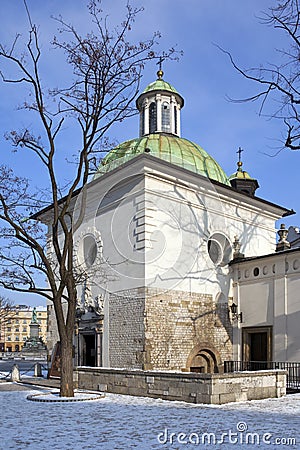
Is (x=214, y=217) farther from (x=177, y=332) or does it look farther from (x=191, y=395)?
(x=191, y=395)

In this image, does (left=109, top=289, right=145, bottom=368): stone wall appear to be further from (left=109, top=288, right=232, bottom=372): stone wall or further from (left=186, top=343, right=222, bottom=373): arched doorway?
(left=186, top=343, right=222, bottom=373): arched doorway

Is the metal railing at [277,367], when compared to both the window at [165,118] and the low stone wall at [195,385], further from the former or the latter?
the window at [165,118]

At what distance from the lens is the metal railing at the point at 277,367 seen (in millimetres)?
15548

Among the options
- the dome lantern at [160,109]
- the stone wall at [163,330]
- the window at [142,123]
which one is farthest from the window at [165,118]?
the stone wall at [163,330]

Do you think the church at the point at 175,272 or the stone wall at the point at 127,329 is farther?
the church at the point at 175,272

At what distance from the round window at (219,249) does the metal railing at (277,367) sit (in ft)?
12.6

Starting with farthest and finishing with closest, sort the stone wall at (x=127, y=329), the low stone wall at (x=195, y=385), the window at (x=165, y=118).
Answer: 1. the window at (x=165, y=118)
2. the stone wall at (x=127, y=329)
3. the low stone wall at (x=195, y=385)

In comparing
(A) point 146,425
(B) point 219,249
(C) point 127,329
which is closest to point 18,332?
(B) point 219,249

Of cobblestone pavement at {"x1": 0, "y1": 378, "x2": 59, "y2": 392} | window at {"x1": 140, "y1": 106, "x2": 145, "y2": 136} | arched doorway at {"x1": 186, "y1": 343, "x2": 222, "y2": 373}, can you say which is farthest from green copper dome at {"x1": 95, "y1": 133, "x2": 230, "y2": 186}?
cobblestone pavement at {"x1": 0, "y1": 378, "x2": 59, "y2": 392}

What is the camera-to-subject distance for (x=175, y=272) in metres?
17.5

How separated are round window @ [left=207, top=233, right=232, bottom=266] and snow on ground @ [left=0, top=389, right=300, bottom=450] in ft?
28.5

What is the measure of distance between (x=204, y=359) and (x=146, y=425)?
34.2 feet

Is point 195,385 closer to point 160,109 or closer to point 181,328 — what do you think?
point 181,328

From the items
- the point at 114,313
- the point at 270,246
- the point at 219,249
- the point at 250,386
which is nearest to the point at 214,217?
the point at 219,249
